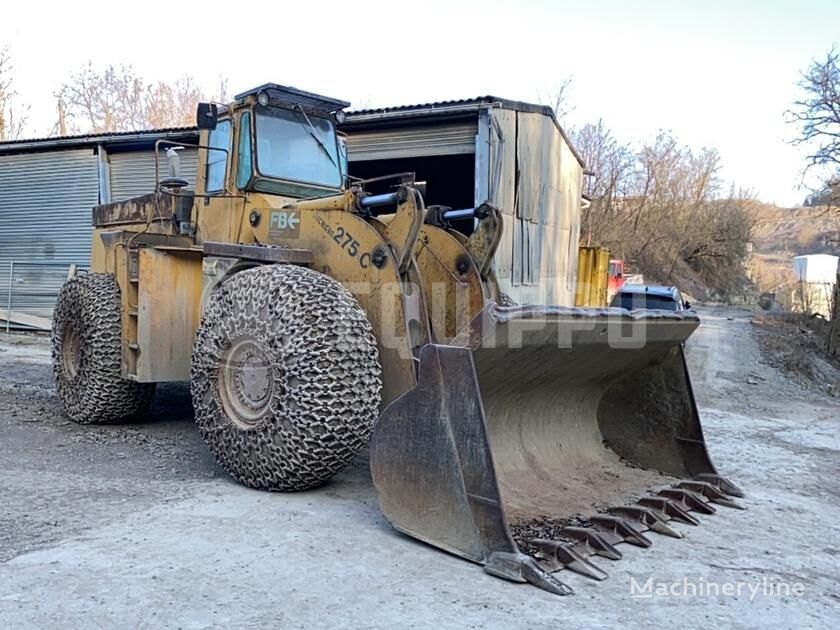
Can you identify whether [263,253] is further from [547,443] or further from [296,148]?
[547,443]

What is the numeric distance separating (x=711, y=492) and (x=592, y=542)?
1.51 metres

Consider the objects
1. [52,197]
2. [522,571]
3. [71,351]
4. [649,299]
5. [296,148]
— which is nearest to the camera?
[522,571]

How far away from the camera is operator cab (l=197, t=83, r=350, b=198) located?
6.02 metres

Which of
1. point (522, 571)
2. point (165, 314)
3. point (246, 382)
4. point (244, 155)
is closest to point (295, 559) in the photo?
point (522, 571)

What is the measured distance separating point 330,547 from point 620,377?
2654mm

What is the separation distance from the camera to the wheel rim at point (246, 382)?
4891mm

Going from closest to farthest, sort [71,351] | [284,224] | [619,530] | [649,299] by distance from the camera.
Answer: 1. [619,530]
2. [284,224]
3. [71,351]
4. [649,299]

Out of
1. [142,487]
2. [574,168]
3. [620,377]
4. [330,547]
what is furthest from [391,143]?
[330,547]

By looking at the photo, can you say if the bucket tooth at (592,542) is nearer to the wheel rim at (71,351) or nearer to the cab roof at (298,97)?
the cab roof at (298,97)

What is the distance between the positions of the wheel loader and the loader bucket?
1 cm

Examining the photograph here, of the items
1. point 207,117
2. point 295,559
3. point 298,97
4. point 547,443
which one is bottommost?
point 295,559

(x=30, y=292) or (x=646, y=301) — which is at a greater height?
(x=646, y=301)

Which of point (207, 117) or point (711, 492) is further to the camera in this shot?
point (207, 117)

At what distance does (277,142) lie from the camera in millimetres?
6176
